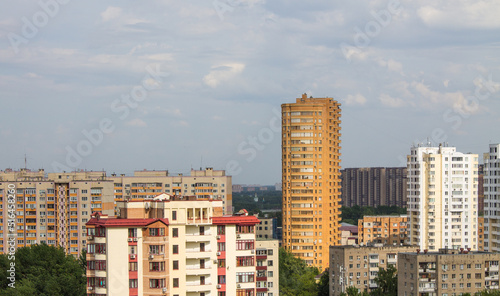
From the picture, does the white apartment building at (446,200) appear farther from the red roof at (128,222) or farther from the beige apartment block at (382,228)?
the red roof at (128,222)

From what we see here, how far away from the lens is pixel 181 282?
1446 inches

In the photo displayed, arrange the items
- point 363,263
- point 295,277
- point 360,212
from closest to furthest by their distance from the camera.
Result: point 363,263 → point 295,277 → point 360,212

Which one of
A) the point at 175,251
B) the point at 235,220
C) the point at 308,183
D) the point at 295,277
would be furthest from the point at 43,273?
the point at 308,183

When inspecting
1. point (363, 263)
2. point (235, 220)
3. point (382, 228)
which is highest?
point (235, 220)

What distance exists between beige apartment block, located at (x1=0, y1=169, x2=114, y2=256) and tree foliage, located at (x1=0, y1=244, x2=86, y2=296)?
858cm

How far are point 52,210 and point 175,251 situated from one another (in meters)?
39.3

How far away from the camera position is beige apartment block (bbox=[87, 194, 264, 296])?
3631 centimetres

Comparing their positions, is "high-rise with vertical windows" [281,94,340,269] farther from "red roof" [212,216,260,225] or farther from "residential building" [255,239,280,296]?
"red roof" [212,216,260,225]

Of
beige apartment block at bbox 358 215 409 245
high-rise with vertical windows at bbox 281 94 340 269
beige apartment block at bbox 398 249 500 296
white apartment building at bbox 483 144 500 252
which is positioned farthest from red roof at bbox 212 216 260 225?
beige apartment block at bbox 358 215 409 245

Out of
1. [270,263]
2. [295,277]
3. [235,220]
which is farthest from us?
[295,277]

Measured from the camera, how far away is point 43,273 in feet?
196

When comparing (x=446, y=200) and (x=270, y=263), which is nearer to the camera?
(x=270, y=263)

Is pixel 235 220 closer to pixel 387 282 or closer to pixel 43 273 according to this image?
pixel 387 282

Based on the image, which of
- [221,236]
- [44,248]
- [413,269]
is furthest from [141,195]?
[221,236]
